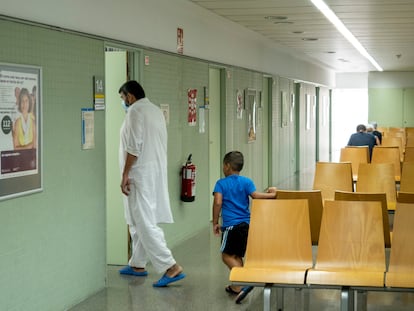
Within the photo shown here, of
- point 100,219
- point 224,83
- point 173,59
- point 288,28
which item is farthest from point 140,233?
point 288,28

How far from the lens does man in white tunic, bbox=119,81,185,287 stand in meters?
6.23

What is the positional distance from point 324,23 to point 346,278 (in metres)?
6.51

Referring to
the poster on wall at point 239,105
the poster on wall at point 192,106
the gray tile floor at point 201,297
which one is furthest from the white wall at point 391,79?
the gray tile floor at point 201,297

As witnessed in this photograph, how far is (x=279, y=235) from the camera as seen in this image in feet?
16.2

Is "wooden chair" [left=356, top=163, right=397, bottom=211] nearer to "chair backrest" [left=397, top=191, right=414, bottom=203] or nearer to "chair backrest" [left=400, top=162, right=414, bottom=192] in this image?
"chair backrest" [left=400, top=162, right=414, bottom=192]

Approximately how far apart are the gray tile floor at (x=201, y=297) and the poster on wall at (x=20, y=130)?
4.27 feet

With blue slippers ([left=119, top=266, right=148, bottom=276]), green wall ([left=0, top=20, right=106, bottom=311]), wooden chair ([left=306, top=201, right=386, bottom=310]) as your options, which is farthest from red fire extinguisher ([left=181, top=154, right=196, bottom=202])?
wooden chair ([left=306, top=201, right=386, bottom=310])

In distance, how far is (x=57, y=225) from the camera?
5426 mm

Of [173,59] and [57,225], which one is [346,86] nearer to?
[173,59]

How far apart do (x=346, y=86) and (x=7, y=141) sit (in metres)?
22.0

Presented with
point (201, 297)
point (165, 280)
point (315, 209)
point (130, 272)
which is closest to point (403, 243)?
point (315, 209)

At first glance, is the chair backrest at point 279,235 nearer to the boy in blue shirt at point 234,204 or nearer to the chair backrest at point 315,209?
the boy in blue shirt at point 234,204

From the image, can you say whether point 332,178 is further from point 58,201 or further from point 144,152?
point 58,201

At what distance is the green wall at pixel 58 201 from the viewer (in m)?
4.82
